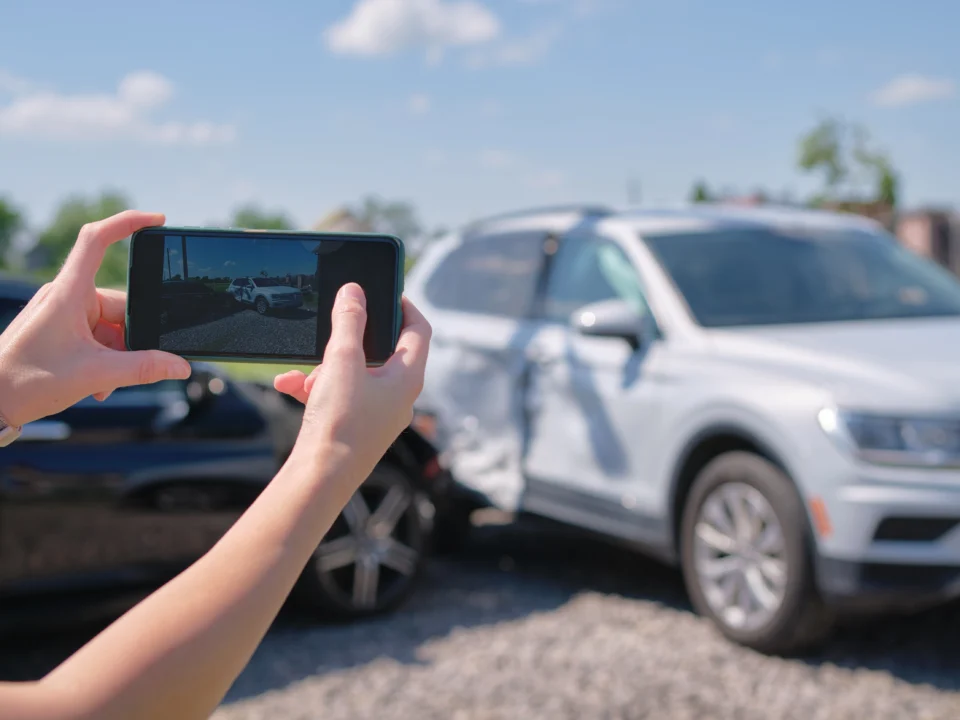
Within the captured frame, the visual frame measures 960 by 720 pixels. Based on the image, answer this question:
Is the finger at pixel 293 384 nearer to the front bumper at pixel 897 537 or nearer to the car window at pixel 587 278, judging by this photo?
the front bumper at pixel 897 537

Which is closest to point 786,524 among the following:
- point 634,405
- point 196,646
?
point 634,405

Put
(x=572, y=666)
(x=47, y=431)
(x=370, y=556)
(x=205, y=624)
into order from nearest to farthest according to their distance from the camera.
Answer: (x=205, y=624) → (x=47, y=431) → (x=572, y=666) → (x=370, y=556)

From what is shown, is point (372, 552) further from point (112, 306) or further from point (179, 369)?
point (179, 369)

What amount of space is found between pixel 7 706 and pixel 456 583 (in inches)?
199

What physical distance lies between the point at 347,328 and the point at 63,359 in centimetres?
45

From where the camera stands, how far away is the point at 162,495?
4.41 m

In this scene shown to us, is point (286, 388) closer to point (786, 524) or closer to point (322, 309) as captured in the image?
point (322, 309)

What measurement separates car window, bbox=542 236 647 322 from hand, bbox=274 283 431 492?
14.0 feet

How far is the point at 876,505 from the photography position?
155 inches

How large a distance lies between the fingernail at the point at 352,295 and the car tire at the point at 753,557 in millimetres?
3371

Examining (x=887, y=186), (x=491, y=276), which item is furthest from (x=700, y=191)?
(x=491, y=276)

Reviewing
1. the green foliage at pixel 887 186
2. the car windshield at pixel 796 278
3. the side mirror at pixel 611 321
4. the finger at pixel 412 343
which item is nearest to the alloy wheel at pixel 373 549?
the side mirror at pixel 611 321

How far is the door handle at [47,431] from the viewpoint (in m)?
4.18

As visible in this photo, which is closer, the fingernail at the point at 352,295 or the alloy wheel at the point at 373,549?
the fingernail at the point at 352,295
